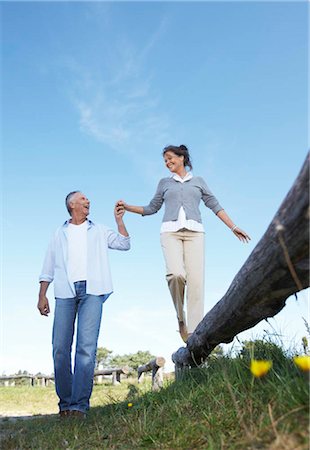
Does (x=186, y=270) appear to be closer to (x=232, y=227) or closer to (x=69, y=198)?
(x=232, y=227)

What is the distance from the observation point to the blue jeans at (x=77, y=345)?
494cm

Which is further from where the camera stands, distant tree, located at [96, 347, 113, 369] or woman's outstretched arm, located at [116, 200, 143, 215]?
distant tree, located at [96, 347, 113, 369]

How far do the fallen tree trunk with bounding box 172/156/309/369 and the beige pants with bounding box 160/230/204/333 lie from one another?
67.7 inches

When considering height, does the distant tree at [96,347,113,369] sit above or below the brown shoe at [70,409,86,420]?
above

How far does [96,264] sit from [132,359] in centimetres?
2818

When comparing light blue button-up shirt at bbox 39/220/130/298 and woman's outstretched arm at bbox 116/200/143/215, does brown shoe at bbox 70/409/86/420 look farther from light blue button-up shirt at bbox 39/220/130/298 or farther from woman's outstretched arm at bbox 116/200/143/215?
woman's outstretched arm at bbox 116/200/143/215

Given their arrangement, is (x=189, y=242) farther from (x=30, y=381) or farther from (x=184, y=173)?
(x=30, y=381)

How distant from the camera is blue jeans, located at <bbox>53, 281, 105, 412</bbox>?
195 inches

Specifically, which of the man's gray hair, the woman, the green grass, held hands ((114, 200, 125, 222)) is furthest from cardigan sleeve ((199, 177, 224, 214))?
the green grass

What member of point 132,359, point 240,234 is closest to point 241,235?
point 240,234

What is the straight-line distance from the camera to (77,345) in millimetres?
5062

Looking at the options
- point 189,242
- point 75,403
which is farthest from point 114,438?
point 189,242

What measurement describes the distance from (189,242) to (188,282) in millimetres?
461

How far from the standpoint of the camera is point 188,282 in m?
5.63
